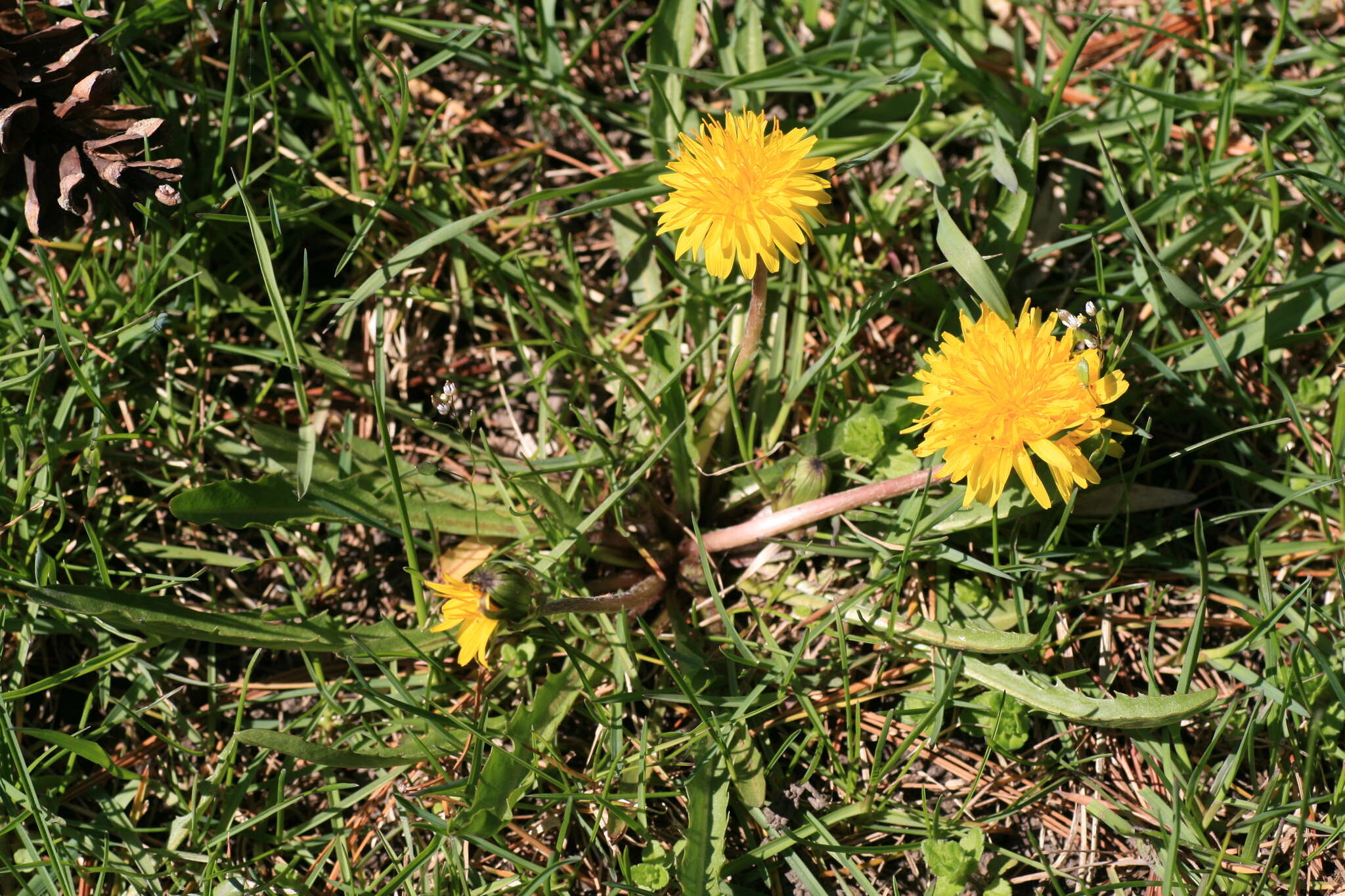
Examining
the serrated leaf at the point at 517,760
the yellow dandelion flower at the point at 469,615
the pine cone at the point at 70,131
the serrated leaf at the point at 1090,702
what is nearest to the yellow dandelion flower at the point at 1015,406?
the serrated leaf at the point at 1090,702

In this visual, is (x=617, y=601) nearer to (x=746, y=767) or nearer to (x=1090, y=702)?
(x=746, y=767)

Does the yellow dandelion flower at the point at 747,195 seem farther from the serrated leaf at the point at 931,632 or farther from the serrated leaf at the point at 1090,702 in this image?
the serrated leaf at the point at 1090,702

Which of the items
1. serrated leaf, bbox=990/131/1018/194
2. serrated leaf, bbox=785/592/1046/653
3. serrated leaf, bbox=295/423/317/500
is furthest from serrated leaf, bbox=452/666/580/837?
serrated leaf, bbox=990/131/1018/194

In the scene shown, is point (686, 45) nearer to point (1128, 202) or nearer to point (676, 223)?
point (676, 223)

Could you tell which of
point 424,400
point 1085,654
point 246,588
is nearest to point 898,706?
point 1085,654

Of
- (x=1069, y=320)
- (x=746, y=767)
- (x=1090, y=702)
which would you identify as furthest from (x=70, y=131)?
(x=1090, y=702)

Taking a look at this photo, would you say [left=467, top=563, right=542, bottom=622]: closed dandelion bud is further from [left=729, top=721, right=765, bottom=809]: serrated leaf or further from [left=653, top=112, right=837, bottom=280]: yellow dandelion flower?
[left=653, top=112, right=837, bottom=280]: yellow dandelion flower
